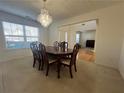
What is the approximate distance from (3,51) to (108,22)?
5022mm

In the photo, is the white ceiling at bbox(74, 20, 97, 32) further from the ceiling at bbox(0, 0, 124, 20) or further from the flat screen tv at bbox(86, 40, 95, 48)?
the flat screen tv at bbox(86, 40, 95, 48)

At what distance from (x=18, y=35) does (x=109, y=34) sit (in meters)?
4.65

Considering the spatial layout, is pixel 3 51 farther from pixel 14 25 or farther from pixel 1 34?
pixel 14 25

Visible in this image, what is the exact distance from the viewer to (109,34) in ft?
9.34

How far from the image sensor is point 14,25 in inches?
159

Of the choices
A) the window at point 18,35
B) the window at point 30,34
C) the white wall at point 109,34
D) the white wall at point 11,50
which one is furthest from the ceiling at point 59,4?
the window at point 30,34

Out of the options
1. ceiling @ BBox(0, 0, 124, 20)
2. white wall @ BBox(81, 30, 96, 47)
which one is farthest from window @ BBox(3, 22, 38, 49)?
white wall @ BBox(81, 30, 96, 47)

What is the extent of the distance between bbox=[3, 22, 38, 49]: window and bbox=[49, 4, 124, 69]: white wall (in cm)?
364

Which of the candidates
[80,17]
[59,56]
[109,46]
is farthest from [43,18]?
[109,46]

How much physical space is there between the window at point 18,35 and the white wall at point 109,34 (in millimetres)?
3644

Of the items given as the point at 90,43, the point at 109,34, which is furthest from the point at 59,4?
the point at 90,43

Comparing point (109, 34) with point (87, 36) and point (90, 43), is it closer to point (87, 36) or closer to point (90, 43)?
point (90, 43)

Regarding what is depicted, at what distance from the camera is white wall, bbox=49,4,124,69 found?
104 inches

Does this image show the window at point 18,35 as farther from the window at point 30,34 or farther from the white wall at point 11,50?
the white wall at point 11,50
